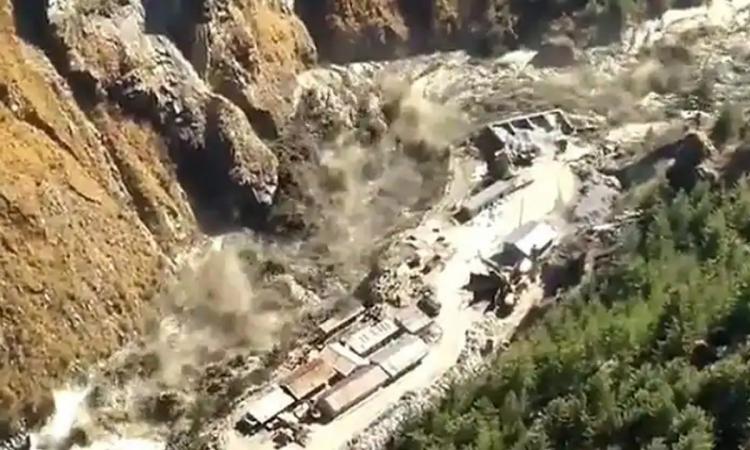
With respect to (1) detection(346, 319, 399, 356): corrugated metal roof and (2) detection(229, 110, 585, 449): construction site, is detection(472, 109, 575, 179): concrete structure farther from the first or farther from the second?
(1) detection(346, 319, 399, 356): corrugated metal roof

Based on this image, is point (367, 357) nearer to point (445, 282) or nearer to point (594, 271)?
point (445, 282)

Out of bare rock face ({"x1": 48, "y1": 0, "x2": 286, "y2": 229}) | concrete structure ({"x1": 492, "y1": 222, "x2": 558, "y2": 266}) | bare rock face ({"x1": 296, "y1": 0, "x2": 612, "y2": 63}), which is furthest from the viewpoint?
bare rock face ({"x1": 296, "y1": 0, "x2": 612, "y2": 63})

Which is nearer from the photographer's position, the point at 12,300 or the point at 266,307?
the point at 12,300

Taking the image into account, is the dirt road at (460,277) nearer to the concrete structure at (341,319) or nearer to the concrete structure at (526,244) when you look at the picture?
the concrete structure at (526,244)

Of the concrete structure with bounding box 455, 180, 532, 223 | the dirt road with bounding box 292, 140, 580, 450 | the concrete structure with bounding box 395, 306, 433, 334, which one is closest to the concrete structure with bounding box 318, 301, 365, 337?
the concrete structure with bounding box 395, 306, 433, 334

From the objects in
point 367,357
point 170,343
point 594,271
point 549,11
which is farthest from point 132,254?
point 549,11

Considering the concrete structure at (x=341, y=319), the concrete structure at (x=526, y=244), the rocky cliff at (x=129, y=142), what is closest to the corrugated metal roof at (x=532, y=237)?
the concrete structure at (x=526, y=244)
